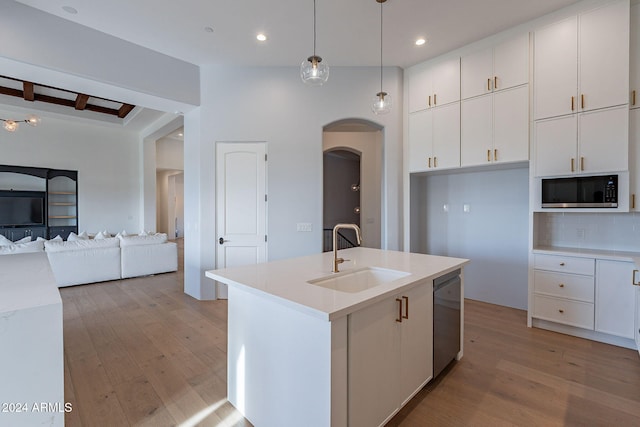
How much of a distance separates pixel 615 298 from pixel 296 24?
14.1ft

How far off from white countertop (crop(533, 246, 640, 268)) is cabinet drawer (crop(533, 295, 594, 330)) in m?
0.50

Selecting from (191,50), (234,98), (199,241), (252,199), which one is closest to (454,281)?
(252,199)

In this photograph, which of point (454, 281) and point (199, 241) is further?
point (199, 241)

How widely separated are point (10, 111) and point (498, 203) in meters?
10.4

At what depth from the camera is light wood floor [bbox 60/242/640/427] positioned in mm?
1931

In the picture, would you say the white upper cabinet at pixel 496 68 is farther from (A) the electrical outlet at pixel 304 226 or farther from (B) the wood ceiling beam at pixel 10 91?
(B) the wood ceiling beam at pixel 10 91

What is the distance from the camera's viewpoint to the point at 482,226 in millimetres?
4168

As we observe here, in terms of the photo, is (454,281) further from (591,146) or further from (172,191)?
(172,191)

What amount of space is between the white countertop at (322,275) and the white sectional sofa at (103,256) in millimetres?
4572

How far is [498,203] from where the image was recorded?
4016 millimetres

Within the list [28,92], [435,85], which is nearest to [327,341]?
[435,85]

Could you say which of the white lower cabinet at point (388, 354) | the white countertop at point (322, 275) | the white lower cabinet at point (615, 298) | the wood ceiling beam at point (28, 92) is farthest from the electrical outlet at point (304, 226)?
the wood ceiling beam at point (28, 92)

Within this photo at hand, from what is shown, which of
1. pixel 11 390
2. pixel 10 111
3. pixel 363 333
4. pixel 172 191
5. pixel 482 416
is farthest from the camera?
pixel 172 191

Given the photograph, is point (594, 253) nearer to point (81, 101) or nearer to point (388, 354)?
point (388, 354)
